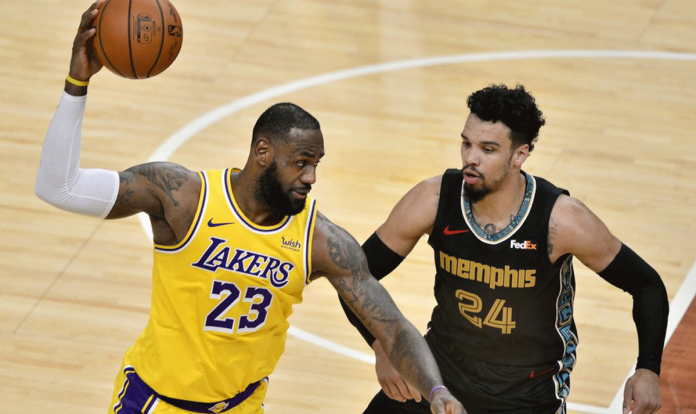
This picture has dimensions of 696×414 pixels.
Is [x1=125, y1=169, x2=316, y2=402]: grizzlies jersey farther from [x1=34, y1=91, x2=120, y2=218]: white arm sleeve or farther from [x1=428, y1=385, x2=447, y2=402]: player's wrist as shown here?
[x1=428, y1=385, x2=447, y2=402]: player's wrist

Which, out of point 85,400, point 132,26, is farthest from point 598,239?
point 85,400

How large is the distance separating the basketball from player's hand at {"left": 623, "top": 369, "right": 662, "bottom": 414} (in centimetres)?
255

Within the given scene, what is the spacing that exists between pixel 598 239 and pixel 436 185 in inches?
30.4

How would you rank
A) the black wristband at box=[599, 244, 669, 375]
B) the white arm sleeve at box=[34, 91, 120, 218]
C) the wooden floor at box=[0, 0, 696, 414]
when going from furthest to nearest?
the wooden floor at box=[0, 0, 696, 414] → the black wristband at box=[599, 244, 669, 375] → the white arm sleeve at box=[34, 91, 120, 218]

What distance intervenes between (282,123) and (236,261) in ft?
1.91

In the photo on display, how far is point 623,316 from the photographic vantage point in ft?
27.2

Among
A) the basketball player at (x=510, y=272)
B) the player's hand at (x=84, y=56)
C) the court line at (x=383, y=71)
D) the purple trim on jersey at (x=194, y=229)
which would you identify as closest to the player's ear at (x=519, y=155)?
the basketball player at (x=510, y=272)

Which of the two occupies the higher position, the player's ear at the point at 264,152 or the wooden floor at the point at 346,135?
the player's ear at the point at 264,152

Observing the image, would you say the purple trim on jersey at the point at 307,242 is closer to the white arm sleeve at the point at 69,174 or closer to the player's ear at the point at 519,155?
the white arm sleeve at the point at 69,174

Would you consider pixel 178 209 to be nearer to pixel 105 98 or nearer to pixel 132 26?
pixel 132 26

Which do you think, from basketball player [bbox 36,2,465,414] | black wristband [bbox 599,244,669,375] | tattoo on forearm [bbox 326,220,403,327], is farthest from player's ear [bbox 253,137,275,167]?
black wristband [bbox 599,244,669,375]

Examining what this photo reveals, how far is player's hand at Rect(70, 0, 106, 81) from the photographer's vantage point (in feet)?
15.7

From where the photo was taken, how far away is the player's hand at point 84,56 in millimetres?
4789

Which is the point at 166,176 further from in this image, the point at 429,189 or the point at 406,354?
the point at 429,189
